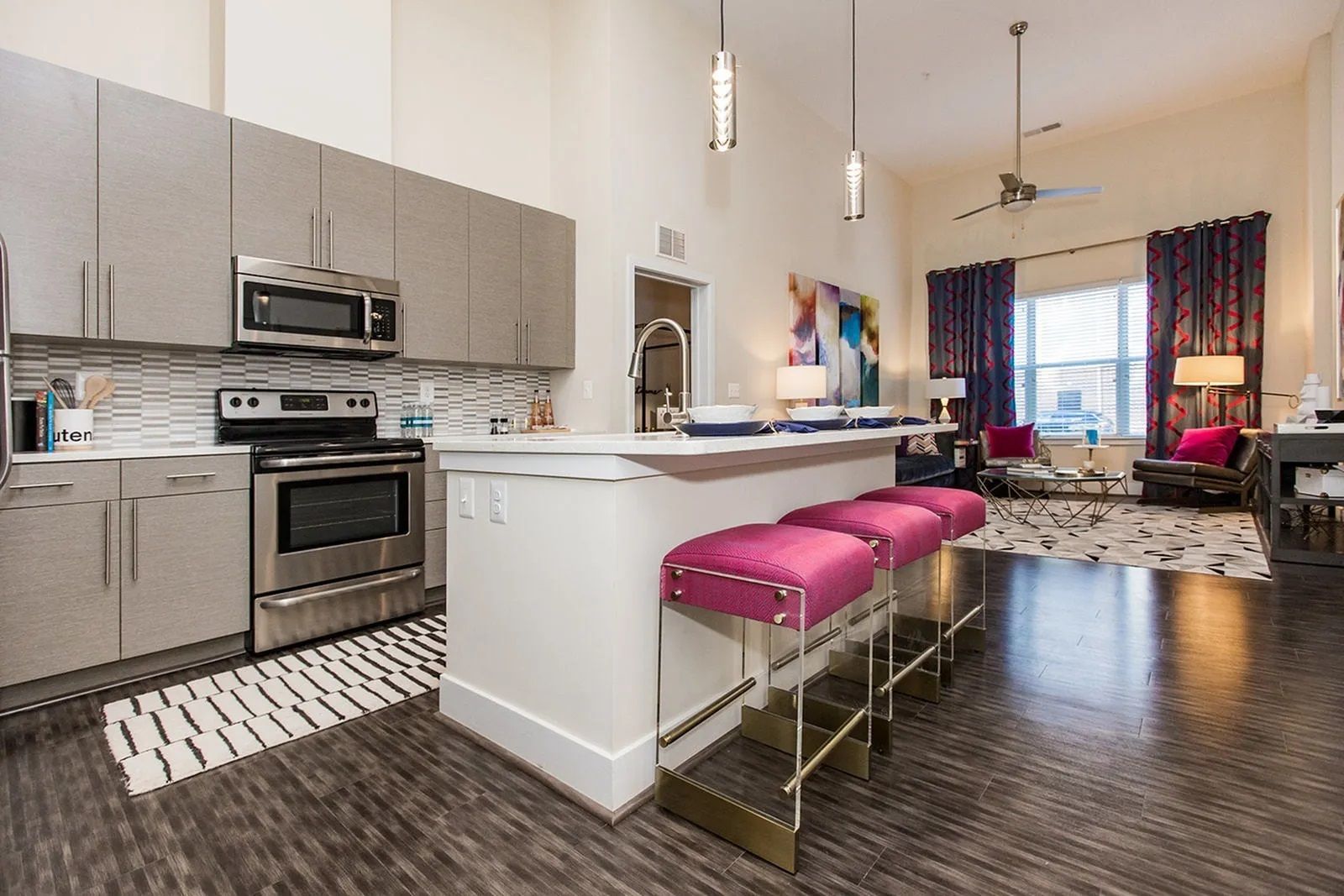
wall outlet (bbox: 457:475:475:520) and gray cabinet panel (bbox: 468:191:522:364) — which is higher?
gray cabinet panel (bbox: 468:191:522:364)

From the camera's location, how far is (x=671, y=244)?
183 inches

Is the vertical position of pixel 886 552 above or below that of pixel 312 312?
below

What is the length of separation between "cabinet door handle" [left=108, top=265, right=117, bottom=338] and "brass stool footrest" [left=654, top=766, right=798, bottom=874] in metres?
2.69

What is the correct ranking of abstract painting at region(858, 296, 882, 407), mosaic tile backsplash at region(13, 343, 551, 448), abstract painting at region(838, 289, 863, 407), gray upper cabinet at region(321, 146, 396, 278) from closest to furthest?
mosaic tile backsplash at region(13, 343, 551, 448) → gray upper cabinet at region(321, 146, 396, 278) → abstract painting at region(838, 289, 863, 407) → abstract painting at region(858, 296, 882, 407)

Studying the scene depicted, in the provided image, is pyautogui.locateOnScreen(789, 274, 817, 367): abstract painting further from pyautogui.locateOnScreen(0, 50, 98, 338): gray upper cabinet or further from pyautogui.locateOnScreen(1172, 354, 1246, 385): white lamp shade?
pyautogui.locateOnScreen(0, 50, 98, 338): gray upper cabinet

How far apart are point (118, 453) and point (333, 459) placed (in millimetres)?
781

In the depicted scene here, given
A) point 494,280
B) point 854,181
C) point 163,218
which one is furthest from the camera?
point 494,280

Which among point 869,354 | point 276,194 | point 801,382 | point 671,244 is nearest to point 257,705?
point 276,194

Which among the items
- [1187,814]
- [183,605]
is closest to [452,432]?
[183,605]

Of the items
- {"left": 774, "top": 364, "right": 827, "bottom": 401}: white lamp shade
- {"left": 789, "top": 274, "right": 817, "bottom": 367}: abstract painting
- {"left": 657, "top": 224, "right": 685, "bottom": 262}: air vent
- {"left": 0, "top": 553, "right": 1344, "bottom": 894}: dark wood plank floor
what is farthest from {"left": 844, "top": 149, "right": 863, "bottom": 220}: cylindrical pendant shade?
{"left": 0, "top": 553, "right": 1344, "bottom": 894}: dark wood plank floor

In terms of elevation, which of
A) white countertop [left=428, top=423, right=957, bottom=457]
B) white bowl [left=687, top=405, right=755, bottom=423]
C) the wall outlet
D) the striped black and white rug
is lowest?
the striped black and white rug

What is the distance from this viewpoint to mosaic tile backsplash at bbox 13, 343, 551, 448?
273cm

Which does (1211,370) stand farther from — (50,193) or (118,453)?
(50,193)

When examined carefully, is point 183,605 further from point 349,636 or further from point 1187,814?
point 1187,814
